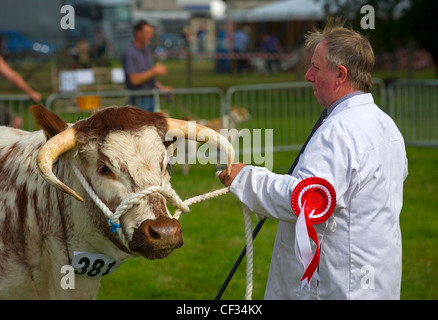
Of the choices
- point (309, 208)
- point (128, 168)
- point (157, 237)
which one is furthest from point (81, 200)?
point (309, 208)

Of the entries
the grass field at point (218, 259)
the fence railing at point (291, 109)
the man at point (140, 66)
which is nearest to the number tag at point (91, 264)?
the grass field at point (218, 259)

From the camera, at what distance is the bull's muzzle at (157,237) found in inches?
119

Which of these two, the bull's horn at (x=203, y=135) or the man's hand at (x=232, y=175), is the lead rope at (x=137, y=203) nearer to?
the man's hand at (x=232, y=175)

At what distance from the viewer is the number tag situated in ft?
11.7

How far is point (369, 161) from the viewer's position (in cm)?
308

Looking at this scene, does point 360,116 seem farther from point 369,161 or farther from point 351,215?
point 351,215

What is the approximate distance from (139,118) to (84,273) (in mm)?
944

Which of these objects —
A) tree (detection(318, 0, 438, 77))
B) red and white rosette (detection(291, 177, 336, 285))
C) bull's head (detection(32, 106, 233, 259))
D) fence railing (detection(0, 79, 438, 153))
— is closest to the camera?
red and white rosette (detection(291, 177, 336, 285))

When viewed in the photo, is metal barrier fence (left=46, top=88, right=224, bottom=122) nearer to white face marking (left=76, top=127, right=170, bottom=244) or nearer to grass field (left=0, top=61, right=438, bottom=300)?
grass field (left=0, top=61, right=438, bottom=300)

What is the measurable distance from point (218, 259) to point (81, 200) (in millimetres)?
3677

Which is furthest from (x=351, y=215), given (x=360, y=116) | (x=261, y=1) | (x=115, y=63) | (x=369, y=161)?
(x=261, y=1)

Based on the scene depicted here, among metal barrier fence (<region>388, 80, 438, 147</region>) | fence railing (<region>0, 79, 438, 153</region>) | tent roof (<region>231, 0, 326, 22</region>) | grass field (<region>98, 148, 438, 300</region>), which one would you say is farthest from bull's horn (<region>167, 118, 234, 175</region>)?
tent roof (<region>231, 0, 326, 22</region>)

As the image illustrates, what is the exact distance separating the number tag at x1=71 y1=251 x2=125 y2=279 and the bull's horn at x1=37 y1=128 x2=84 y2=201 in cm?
46

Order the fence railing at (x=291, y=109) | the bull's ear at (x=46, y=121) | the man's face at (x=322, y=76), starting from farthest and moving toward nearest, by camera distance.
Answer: the fence railing at (x=291, y=109) → the bull's ear at (x=46, y=121) → the man's face at (x=322, y=76)
